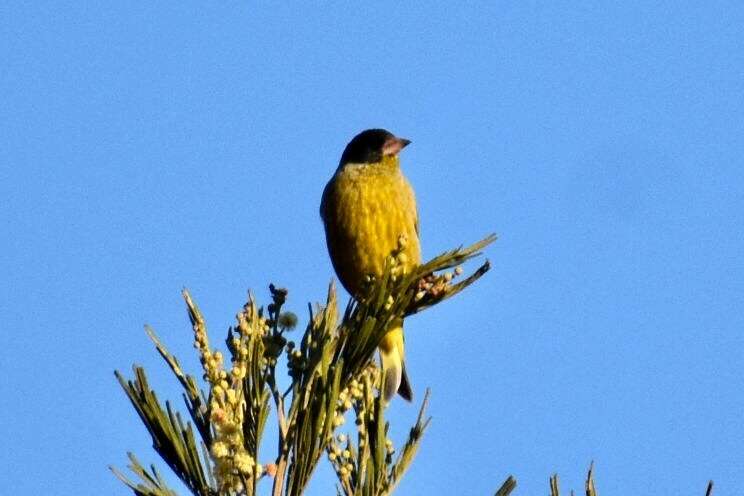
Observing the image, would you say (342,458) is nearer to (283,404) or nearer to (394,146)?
(283,404)

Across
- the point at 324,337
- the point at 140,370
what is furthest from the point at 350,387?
the point at 140,370

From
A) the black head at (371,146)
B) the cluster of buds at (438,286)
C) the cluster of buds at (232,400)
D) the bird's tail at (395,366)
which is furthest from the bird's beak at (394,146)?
the cluster of buds at (232,400)

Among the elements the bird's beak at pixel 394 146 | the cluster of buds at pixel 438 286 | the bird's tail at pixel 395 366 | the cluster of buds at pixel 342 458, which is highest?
the bird's beak at pixel 394 146

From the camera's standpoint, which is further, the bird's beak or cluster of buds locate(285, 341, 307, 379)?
the bird's beak

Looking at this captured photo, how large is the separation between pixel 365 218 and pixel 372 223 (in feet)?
0.13

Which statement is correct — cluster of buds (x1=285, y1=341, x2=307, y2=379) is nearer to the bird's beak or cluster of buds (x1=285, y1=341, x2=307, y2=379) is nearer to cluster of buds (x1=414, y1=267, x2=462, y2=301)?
cluster of buds (x1=414, y1=267, x2=462, y2=301)

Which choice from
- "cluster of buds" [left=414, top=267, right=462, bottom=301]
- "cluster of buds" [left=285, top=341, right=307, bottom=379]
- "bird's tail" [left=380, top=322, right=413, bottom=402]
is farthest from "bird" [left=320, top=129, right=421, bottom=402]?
"cluster of buds" [left=285, top=341, right=307, bottom=379]

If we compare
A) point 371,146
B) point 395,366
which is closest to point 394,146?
point 371,146

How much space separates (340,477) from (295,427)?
161 mm

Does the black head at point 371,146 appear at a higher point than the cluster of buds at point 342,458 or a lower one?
higher

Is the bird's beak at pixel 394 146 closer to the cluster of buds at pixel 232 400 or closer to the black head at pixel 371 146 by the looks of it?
the black head at pixel 371 146

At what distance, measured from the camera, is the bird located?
518 centimetres

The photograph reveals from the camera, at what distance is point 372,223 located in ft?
17.4

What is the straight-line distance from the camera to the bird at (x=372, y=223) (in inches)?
204
